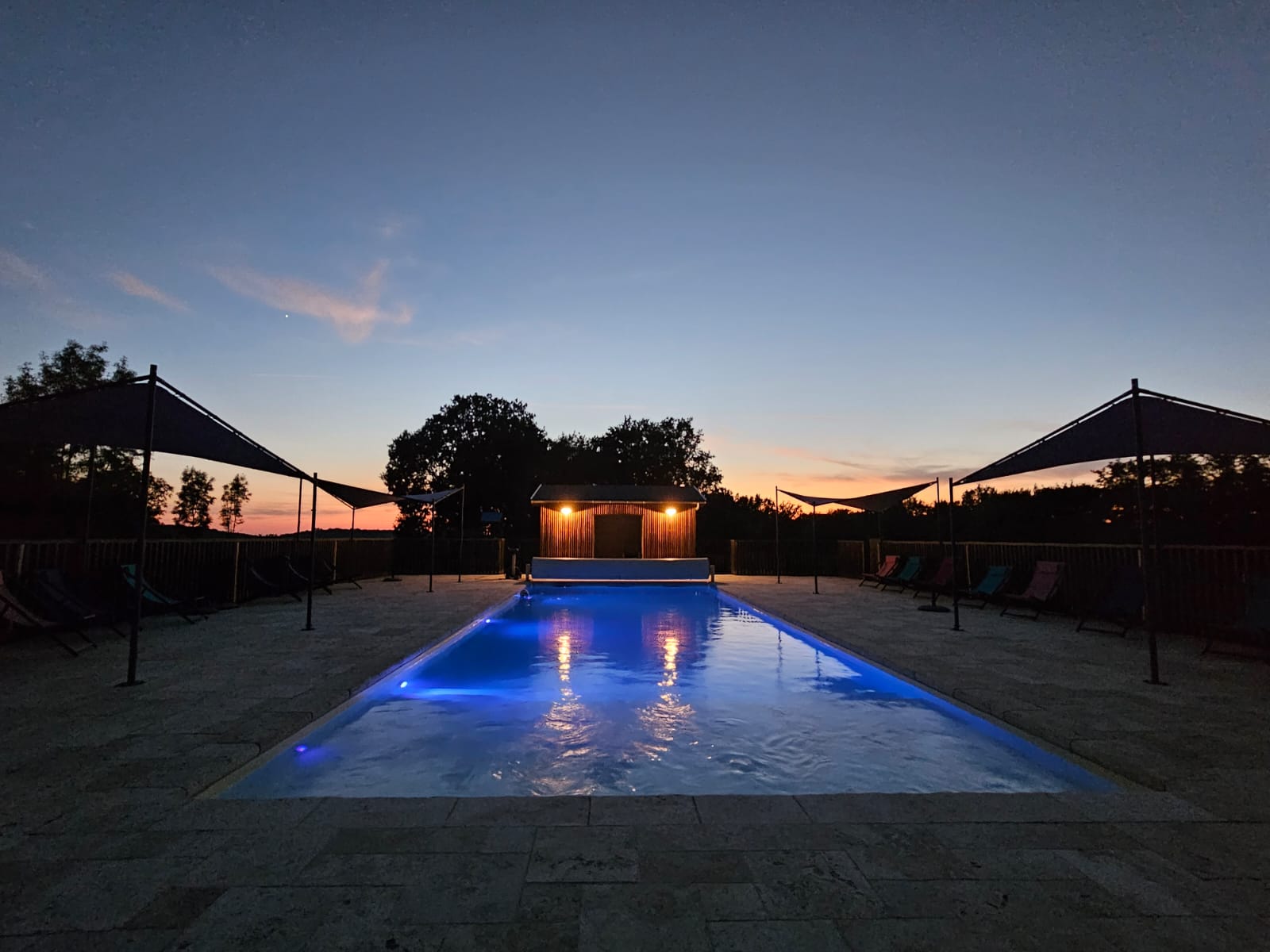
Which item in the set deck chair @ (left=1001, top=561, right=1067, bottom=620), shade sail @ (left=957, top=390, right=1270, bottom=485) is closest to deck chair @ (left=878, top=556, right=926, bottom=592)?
deck chair @ (left=1001, top=561, right=1067, bottom=620)

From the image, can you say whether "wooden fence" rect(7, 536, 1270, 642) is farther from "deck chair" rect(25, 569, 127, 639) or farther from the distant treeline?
the distant treeline

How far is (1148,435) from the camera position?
668cm

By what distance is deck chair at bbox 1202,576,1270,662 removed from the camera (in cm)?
617

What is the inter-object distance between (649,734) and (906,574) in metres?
10.9

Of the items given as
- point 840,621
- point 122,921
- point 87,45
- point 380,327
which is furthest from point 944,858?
point 380,327

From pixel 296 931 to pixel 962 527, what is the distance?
31.6m

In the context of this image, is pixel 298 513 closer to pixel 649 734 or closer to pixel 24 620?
pixel 24 620

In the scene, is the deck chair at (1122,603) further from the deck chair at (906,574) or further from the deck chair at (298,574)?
the deck chair at (298,574)

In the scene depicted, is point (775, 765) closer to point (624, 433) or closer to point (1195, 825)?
point (1195, 825)

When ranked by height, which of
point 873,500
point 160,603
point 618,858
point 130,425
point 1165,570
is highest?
point 130,425

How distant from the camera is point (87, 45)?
7.64 metres

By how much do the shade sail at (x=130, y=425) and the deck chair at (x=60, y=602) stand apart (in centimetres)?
177

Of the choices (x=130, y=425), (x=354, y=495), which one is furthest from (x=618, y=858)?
(x=354, y=495)

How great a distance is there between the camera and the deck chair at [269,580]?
450 inches
